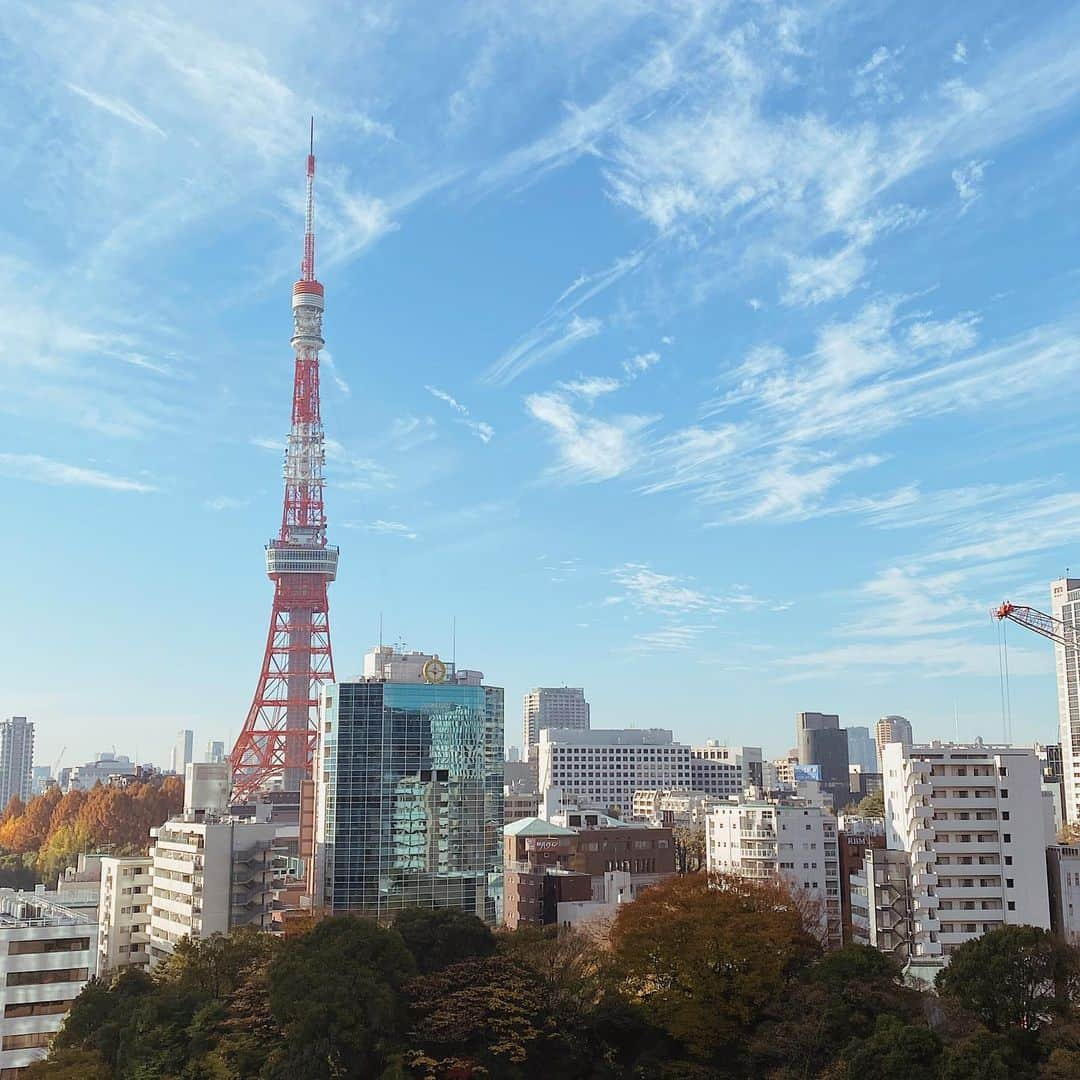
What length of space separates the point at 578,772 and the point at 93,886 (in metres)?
77.8

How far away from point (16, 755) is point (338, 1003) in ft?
624

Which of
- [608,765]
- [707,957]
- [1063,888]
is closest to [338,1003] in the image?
[707,957]

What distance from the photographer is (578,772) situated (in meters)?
136

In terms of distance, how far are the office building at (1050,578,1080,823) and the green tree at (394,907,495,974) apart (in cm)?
9545

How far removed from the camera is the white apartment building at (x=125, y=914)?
181ft

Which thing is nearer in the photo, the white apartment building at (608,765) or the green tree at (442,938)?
the green tree at (442,938)

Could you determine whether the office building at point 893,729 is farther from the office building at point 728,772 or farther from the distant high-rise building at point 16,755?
the distant high-rise building at point 16,755

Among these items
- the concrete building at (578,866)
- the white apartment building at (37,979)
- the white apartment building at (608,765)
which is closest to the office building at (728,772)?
the white apartment building at (608,765)

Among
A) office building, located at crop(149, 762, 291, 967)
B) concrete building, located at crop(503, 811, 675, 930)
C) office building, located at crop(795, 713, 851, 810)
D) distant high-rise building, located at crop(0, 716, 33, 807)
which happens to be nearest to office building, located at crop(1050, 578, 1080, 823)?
office building, located at crop(795, 713, 851, 810)

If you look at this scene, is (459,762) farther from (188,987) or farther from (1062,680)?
(1062,680)

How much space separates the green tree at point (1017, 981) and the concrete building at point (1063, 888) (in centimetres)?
2290

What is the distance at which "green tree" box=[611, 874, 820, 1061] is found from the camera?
99.5 ft

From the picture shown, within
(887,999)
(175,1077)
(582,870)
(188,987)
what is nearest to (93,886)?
(582,870)

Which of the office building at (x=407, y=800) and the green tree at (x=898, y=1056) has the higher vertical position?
the office building at (x=407, y=800)
